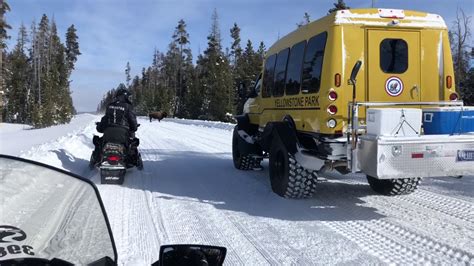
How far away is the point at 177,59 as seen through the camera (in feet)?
285

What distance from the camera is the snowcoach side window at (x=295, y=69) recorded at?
284 inches

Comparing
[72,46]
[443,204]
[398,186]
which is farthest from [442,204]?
[72,46]

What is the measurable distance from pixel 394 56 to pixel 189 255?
17.2 feet

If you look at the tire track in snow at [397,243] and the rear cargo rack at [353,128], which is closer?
the tire track in snow at [397,243]

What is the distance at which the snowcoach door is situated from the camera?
6414 millimetres

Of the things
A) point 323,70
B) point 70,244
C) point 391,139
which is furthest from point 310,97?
point 70,244

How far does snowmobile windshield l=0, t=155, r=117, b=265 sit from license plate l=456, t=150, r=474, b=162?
477 cm

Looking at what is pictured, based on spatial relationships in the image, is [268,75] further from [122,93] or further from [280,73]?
[122,93]

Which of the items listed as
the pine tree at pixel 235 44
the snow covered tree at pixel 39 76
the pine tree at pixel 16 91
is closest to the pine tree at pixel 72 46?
the snow covered tree at pixel 39 76

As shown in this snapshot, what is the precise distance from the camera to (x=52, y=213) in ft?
7.07

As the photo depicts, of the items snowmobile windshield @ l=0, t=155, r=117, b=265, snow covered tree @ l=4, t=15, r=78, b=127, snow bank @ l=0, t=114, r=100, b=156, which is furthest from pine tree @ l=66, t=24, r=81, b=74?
snowmobile windshield @ l=0, t=155, r=117, b=265

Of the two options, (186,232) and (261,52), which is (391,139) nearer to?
(186,232)

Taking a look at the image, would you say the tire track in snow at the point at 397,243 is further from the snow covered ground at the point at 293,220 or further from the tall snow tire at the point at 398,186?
the tall snow tire at the point at 398,186

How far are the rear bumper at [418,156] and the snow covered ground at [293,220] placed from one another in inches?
26.0
